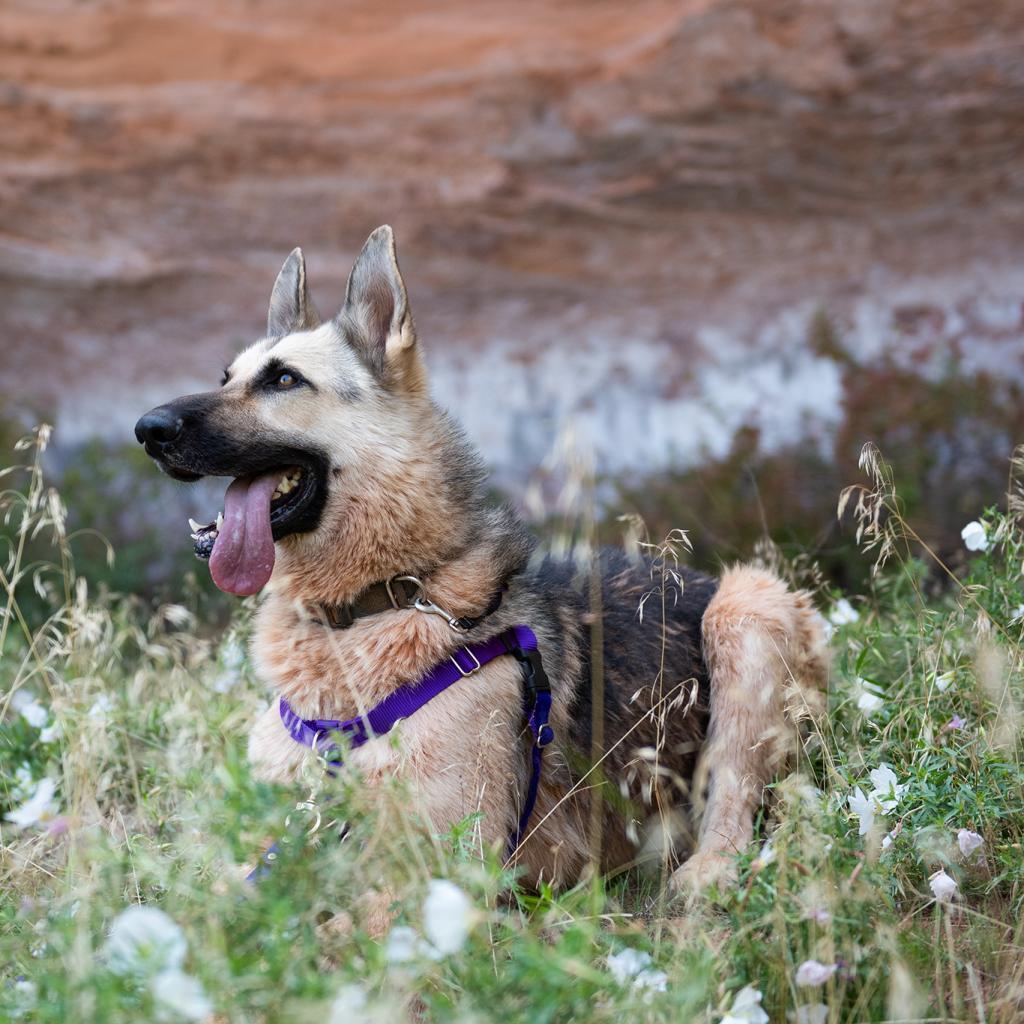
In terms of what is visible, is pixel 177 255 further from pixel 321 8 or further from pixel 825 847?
pixel 825 847

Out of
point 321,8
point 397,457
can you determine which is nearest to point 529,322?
point 321,8

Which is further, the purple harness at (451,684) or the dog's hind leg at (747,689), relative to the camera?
the dog's hind leg at (747,689)

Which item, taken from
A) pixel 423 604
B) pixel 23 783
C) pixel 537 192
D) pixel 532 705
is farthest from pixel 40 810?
pixel 537 192

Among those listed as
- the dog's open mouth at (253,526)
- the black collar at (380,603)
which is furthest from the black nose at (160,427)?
the black collar at (380,603)

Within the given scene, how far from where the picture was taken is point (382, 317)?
3.59 meters

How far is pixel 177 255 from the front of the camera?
9570mm

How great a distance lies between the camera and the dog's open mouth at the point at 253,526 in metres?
3.08

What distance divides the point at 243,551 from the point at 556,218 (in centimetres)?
709

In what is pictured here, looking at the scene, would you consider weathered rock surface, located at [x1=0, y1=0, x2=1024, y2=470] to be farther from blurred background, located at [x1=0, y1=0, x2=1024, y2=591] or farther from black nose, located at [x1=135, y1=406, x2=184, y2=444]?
black nose, located at [x1=135, y1=406, x2=184, y2=444]

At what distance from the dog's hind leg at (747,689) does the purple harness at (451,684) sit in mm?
549

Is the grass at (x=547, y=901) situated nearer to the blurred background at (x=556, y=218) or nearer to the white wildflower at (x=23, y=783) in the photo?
the white wildflower at (x=23, y=783)

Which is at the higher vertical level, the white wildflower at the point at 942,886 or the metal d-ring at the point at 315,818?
the metal d-ring at the point at 315,818

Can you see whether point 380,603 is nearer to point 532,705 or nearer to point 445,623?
point 445,623

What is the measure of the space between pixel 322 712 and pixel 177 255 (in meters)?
7.62
